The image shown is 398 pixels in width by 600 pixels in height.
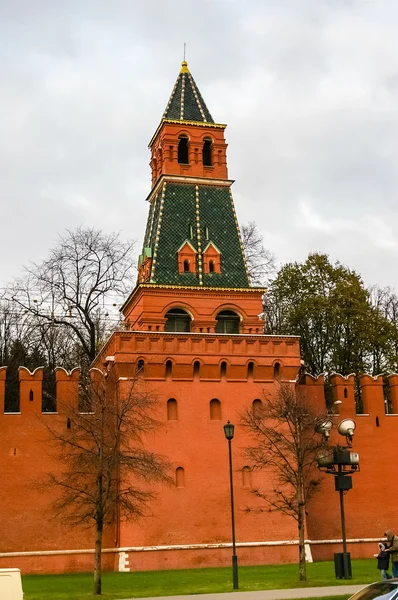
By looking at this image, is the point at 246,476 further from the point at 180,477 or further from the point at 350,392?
the point at 350,392

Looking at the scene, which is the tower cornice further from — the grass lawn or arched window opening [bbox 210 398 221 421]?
the grass lawn

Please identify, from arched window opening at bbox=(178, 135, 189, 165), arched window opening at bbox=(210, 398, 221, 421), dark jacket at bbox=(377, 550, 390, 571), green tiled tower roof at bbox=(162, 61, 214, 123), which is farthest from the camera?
green tiled tower roof at bbox=(162, 61, 214, 123)

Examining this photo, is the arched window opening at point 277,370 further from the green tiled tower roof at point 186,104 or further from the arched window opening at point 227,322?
the green tiled tower roof at point 186,104

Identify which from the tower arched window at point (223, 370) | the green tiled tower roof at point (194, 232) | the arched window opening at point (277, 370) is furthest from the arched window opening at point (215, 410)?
the green tiled tower roof at point (194, 232)

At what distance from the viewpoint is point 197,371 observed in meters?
32.0

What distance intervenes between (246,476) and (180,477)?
8.44ft

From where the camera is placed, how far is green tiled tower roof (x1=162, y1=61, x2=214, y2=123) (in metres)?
37.6

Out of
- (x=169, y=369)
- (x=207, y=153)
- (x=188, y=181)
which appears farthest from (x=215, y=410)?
(x=207, y=153)

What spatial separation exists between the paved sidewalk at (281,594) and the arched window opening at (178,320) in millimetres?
14502

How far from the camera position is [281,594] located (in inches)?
781

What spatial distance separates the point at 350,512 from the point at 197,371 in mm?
8407

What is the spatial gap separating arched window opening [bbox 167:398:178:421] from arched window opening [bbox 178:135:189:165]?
448 inches

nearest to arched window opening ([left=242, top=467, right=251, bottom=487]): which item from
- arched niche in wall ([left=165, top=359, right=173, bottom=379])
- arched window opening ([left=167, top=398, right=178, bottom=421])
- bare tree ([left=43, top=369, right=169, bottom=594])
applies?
bare tree ([left=43, top=369, right=169, bottom=594])

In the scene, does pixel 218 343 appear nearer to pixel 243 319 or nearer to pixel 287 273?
pixel 243 319
